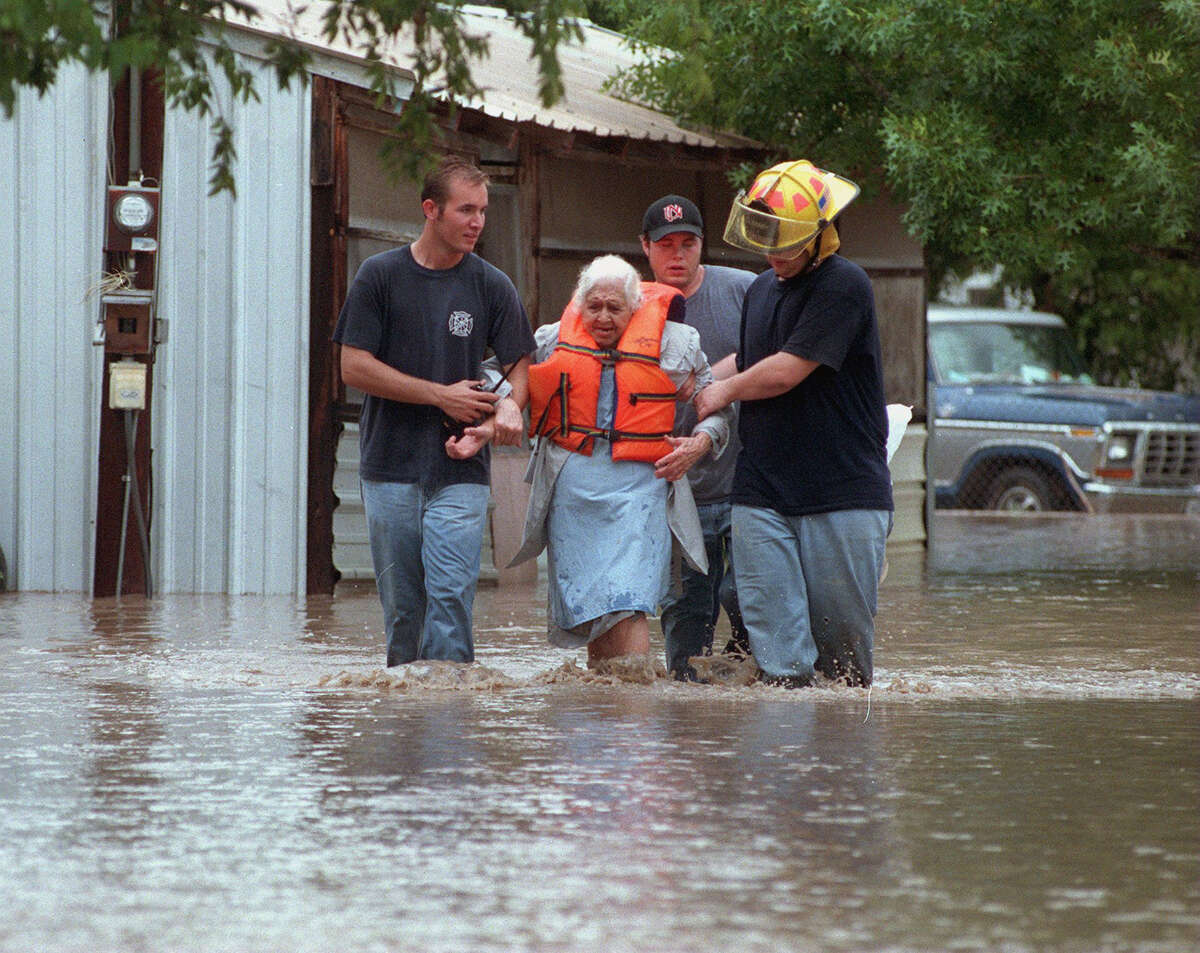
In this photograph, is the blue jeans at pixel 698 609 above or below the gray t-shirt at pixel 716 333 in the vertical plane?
below

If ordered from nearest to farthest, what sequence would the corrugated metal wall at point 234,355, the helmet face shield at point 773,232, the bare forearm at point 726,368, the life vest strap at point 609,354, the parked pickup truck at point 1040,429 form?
the helmet face shield at point 773,232, the life vest strap at point 609,354, the bare forearm at point 726,368, the corrugated metal wall at point 234,355, the parked pickup truck at point 1040,429

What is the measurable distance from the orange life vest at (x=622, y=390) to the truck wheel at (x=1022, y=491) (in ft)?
45.3

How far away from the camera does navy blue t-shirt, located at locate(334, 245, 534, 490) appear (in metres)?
7.84

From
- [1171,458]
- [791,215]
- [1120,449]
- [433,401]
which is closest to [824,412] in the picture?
[791,215]

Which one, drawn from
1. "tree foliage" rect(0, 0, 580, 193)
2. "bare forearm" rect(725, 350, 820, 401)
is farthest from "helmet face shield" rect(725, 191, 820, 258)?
"tree foliage" rect(0, 0, 580, 193)

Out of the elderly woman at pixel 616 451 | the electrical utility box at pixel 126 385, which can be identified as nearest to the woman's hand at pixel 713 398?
the elderly woman at pixel 616 451

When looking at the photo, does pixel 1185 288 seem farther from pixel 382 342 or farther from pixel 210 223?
pixel 382 342

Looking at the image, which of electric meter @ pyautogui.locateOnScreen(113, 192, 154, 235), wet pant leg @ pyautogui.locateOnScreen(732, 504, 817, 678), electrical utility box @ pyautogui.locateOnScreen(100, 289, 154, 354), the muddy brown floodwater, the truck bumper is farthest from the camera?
the truck bumper

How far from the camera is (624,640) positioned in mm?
8016

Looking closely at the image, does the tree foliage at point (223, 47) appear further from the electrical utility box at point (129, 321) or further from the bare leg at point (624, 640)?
the electrical utility box at point (129, 321)

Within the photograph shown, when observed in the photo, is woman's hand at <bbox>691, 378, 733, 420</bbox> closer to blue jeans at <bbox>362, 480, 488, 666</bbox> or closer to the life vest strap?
the life vest strap

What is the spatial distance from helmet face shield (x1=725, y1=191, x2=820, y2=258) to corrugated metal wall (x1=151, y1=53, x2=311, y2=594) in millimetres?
5685

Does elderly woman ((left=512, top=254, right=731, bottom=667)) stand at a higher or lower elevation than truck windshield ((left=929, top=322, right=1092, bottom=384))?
lower

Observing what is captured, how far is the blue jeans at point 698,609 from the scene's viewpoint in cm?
832
